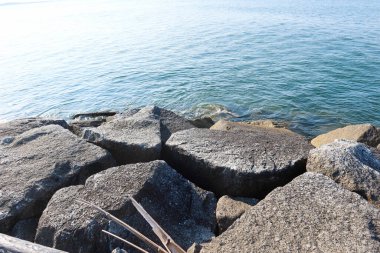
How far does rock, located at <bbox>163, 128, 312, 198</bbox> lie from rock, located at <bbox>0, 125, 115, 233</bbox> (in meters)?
1.35

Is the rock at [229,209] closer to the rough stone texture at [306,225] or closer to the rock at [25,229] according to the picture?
the rough stone texture at [306,225]

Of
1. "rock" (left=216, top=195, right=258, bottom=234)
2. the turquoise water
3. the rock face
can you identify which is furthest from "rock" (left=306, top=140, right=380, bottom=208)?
the turquoise water


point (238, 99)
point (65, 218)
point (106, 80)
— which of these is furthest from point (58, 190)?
point (106, 80)

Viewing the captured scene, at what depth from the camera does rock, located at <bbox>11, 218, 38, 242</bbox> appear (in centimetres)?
481

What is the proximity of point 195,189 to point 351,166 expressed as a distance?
2.17 meters

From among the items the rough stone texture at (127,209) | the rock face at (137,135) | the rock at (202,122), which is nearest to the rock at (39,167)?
the rock face at (137,135)

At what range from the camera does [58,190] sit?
5.12 meters

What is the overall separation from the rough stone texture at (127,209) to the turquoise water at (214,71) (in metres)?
7.02

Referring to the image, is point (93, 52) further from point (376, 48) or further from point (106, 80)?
point (376, 48)

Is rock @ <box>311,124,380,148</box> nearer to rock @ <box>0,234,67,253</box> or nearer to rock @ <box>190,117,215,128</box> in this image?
→ rock @ <box>190,117,215,128</box>

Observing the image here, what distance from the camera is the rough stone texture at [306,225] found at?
349 centimetres

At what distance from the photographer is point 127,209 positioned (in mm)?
4410

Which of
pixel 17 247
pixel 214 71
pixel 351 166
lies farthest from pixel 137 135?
pixel 214 71

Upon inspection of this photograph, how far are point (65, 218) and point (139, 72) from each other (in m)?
15.2
